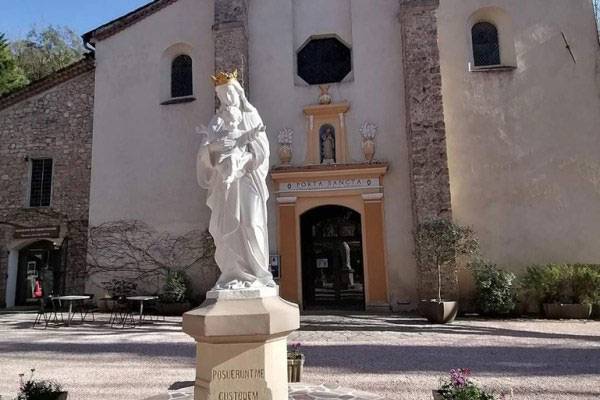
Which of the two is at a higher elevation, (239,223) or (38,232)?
(38,232)

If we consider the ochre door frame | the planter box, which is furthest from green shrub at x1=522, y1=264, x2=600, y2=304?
the ochre door frame

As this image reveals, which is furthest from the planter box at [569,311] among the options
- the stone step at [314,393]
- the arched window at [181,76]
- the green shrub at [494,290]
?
the arched window at [181,76]

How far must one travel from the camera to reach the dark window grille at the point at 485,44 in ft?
50.4

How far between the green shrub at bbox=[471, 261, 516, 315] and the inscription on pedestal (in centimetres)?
1026

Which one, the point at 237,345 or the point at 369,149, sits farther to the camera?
the point at 369,149

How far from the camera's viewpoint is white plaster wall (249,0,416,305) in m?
14.5

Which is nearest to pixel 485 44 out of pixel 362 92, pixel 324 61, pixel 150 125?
pixel 362 92

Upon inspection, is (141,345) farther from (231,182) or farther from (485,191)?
(485,191)

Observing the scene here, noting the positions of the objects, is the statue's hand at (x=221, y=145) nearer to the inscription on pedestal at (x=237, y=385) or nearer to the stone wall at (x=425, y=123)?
the inscription on pedestal at (x=237, y=385)

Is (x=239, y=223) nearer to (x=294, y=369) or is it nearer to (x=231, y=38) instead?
(x=294, y=369)

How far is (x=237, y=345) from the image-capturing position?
3992mm

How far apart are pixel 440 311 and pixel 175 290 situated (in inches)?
305

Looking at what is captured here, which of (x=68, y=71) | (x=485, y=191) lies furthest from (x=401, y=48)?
(x=68, y=71)

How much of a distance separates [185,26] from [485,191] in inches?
460
